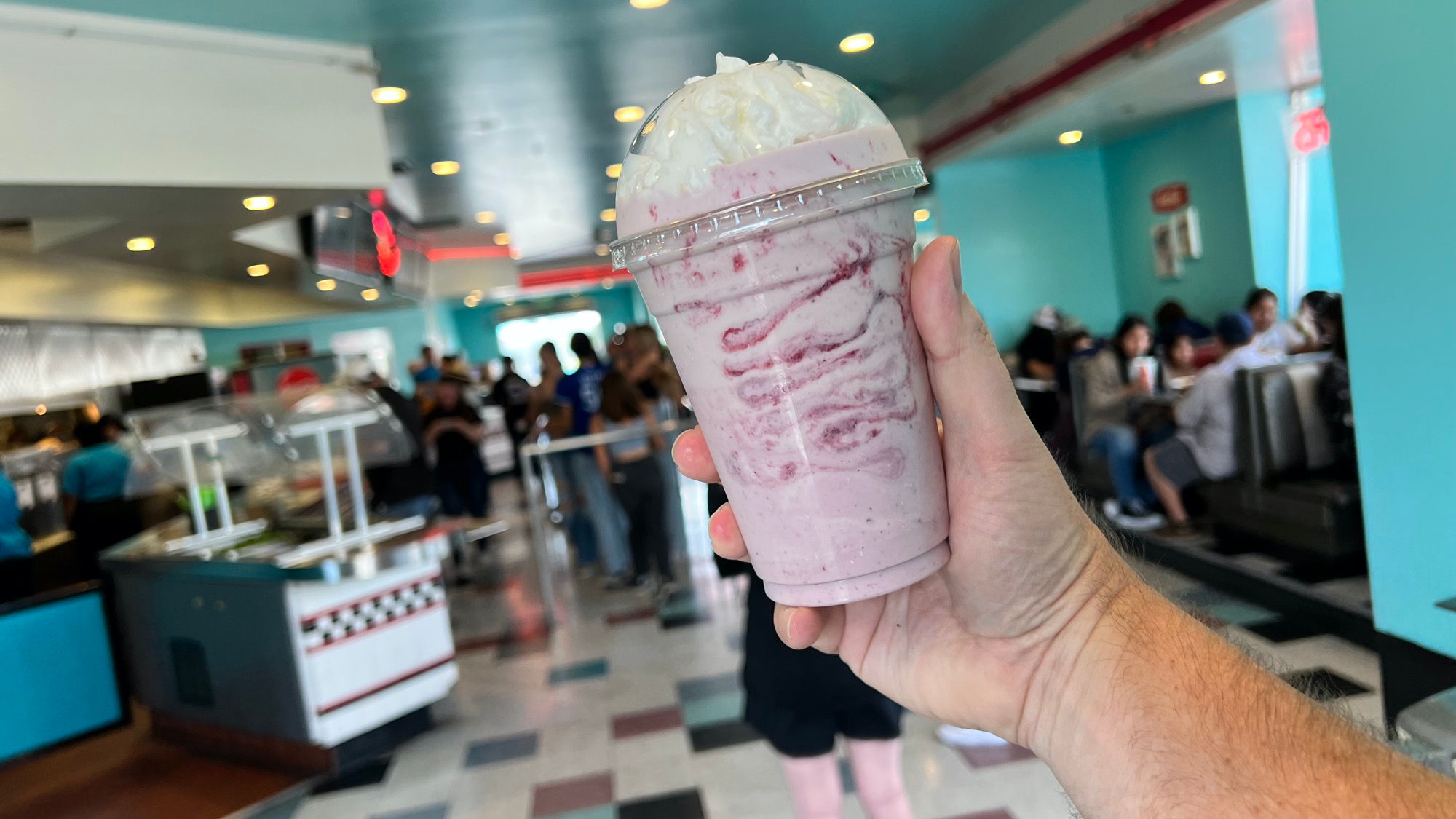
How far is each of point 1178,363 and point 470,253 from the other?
426 inches

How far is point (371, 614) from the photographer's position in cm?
403

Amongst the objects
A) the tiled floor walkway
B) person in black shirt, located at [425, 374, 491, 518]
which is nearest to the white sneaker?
the tiled floor walkway

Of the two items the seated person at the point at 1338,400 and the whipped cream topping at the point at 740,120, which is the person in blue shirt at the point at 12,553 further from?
the seated person at the point at 1338,400

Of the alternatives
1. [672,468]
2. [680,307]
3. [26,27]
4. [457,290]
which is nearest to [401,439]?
[26,27]

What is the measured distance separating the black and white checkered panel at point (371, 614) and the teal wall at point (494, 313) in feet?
63.0

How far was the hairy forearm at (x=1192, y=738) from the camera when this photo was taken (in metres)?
0.78

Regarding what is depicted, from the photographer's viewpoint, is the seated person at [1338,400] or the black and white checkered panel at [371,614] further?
the seated person at [1338,400]

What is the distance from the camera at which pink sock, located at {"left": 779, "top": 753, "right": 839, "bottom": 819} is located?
7.13 ft

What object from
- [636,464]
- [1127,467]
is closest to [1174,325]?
[1127,467]

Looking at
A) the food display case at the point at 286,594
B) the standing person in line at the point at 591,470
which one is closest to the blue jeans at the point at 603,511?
the standing person in line at the point at 591,470

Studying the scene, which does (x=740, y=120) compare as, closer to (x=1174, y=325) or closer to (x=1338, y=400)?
(x=1338, y=400)

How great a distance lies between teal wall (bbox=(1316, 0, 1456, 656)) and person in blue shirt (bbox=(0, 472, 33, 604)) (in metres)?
5.45

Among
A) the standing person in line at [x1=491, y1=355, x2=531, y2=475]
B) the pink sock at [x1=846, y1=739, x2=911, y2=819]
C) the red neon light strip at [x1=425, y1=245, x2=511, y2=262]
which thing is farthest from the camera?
the red neon light strip at [x1=425, y1=245, x2=511, y2=262]

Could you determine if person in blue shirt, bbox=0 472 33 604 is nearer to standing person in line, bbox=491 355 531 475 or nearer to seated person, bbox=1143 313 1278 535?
standing person in line, bbox=491 355 531 475
